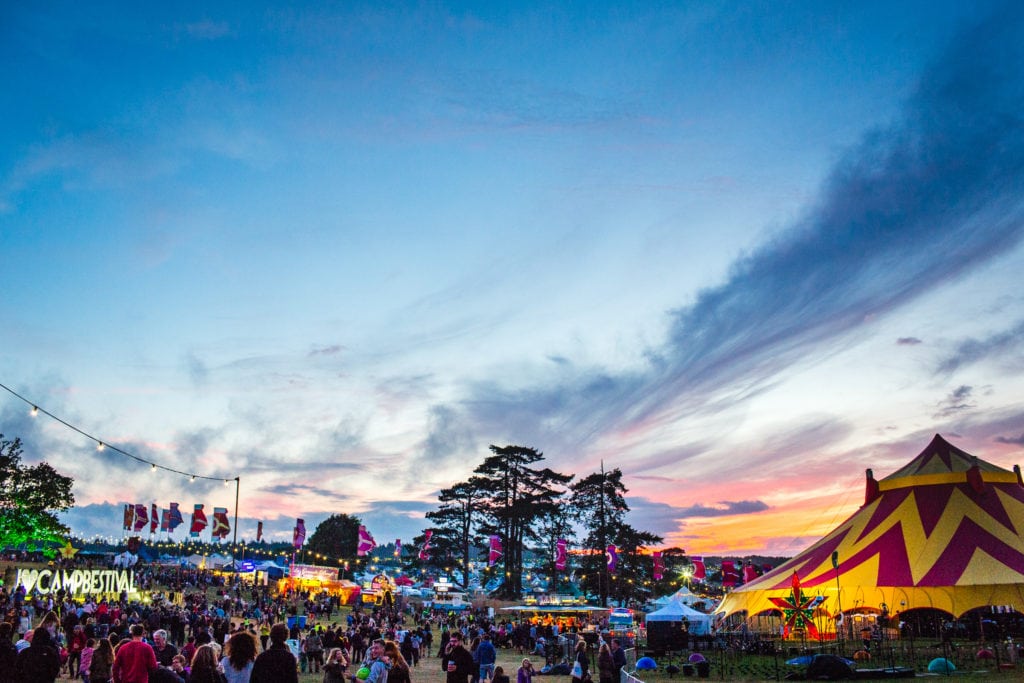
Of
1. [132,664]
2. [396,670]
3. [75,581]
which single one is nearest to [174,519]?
[75,581]

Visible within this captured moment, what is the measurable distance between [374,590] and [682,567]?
38.7 meters

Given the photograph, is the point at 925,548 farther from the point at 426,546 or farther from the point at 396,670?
the point at 426,546

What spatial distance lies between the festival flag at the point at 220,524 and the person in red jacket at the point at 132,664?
38639mm

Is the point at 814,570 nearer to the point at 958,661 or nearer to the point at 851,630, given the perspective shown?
the point at 851,630

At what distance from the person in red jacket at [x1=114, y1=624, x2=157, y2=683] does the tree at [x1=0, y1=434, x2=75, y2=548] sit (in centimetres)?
4638

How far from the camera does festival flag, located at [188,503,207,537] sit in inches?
1607

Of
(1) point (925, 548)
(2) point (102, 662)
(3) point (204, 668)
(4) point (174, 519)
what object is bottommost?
(2) point (102, 662)

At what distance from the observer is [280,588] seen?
58.0 meters

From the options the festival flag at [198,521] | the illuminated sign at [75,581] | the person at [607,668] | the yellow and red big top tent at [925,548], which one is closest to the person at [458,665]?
the person at [607,668]

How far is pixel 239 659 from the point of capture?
6.23 metres

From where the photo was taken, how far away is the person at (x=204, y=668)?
19.8 feet

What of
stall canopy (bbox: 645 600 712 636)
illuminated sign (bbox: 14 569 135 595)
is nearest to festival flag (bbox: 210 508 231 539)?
illuminated sign (bbox: 14 569 135 595)

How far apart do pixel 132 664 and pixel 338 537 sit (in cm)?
9585

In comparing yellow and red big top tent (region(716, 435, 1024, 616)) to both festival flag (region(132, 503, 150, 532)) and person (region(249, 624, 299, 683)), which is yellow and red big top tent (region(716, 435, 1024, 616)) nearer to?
person (region(249, 624, 299, 683))
